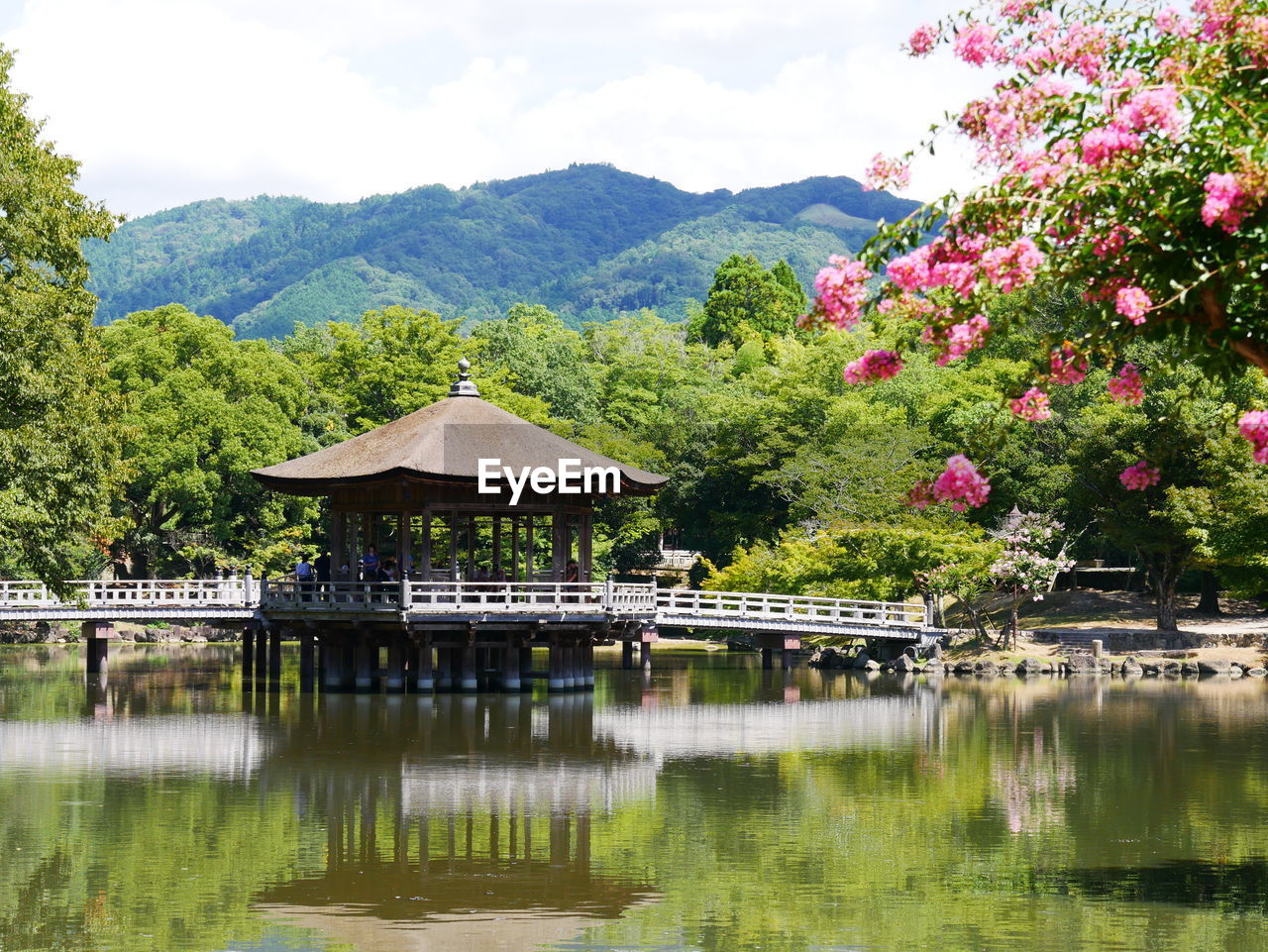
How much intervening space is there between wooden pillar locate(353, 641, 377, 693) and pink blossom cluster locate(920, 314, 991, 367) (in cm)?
2576

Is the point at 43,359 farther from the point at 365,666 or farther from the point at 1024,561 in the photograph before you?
the point at 1024,561

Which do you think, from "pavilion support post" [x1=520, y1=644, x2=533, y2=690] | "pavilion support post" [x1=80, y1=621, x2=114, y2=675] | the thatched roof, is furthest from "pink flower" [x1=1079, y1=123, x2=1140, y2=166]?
"pavilion support post" [x1=80, y1=621, x2=114, y2=675]

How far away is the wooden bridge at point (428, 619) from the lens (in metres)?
34.4

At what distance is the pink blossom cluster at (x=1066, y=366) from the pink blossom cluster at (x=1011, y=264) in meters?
0.85

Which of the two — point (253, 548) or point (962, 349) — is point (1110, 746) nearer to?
point (962, 349)

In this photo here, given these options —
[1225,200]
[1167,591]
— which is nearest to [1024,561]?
[1167,591]

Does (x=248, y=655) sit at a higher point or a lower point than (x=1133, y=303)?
lower

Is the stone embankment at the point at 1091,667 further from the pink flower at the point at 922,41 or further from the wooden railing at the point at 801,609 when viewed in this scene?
the pink flower at the point at 922,41

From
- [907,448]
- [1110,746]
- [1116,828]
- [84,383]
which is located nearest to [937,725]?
[1110,746]

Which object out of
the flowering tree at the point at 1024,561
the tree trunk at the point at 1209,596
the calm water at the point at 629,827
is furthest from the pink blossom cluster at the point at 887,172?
the tree trunk at the point at 1209,596

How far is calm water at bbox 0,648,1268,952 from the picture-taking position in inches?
546

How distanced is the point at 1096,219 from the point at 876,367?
190 centimetres

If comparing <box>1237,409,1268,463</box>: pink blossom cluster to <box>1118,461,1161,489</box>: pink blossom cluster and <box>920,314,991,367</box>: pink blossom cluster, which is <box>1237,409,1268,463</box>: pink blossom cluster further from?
<box>920,314,991,367</box>: pink blossom cluster

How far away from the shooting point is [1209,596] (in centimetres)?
4972
